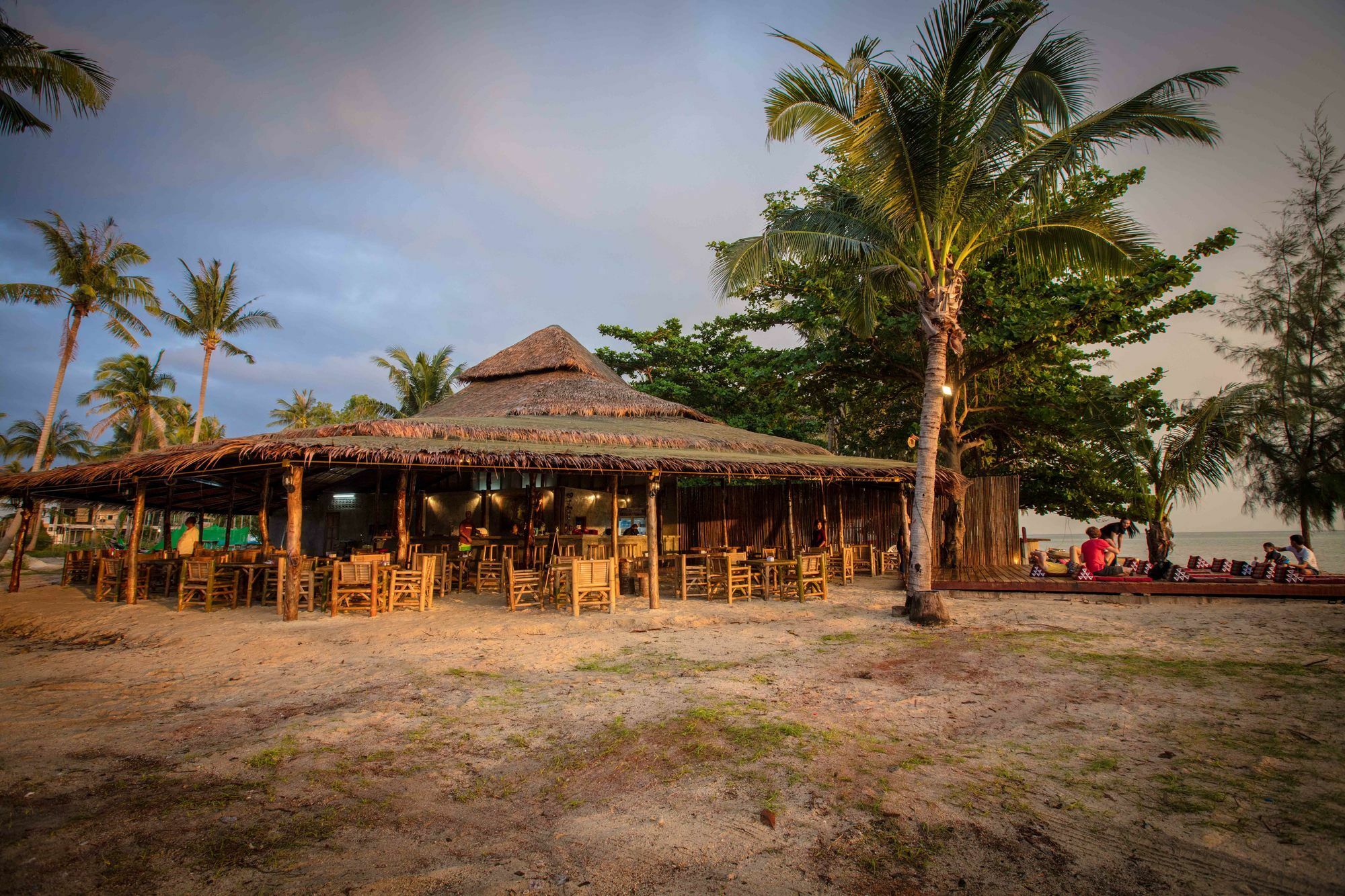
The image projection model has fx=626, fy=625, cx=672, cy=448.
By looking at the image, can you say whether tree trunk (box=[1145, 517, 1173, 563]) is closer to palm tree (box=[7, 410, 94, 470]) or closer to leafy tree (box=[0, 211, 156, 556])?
leafy tree (box=[0, 211, 156, 556])

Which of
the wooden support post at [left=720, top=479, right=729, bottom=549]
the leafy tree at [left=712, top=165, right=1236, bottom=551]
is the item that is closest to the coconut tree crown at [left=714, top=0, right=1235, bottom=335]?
the leafy tree at [left=712, top=165, right=1236, bottom=551]

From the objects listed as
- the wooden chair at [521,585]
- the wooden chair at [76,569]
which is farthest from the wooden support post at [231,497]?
the wooden chair at [521,585]

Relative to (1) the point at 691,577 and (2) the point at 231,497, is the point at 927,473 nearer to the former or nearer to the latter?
(1) the point at 691,577

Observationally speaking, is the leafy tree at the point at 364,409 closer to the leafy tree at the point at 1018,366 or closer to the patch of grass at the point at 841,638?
the leafy tree at the point at 1018,366

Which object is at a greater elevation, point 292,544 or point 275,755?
point 292,544

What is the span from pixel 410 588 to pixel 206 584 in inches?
124

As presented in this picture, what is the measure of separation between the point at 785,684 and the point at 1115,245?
7.21 meters

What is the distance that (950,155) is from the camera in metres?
7.90

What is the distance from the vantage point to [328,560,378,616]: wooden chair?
8.88m

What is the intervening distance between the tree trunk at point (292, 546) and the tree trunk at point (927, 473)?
832 cm

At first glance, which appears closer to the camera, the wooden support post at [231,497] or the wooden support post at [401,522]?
the wooden support post at [401,522]

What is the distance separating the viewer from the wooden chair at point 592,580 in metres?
9.01

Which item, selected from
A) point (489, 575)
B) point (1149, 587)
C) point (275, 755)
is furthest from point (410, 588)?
point (1149, 587)

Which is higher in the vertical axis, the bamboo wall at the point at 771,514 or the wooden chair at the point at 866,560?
the bamboo wall at the point at 771,514
